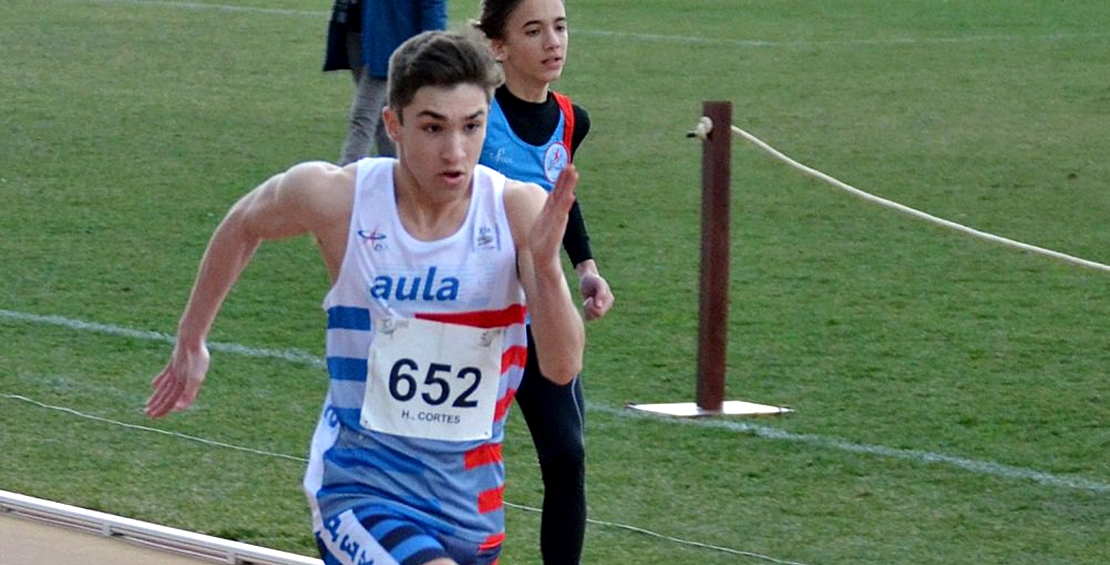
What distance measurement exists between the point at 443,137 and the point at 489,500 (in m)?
0.68

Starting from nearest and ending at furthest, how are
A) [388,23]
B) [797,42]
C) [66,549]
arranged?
[66,549], [388,23], [797,42]

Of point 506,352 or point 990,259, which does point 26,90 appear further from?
point 506,352

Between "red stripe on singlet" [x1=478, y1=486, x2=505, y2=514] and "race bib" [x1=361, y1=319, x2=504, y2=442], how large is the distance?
12cm

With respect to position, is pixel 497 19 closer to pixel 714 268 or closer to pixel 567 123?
pixel 567 123

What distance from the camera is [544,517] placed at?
14.6 feet

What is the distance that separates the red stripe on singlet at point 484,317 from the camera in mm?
3365

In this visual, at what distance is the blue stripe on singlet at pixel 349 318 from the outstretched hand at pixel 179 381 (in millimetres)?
360

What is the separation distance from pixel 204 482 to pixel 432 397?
2.80 meters

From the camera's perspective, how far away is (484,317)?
11.1 ft

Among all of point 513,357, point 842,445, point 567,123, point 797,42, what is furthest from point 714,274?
point 797,42

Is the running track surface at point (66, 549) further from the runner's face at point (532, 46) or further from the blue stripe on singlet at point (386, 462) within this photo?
the blue stripe on singlet at point (386, 462)

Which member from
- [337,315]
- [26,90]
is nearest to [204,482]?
[337,315]

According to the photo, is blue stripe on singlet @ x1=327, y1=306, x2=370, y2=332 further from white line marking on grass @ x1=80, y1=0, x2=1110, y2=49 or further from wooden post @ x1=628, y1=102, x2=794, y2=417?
white line marking on grass @ x1=80, y1=0, x2=1110, y2=49

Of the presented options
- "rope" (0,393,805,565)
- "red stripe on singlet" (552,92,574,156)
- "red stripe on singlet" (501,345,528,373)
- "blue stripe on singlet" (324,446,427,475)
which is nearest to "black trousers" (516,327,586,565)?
"red stripe on singlet" (552,92,574,156)
